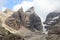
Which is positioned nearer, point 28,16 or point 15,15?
point 15,15

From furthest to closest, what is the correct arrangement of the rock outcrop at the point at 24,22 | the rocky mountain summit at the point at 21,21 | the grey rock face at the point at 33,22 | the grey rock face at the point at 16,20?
the grey rock face at the point at 33,22 < the rock outcrop at the point at 24,22 < the grey rock face at the point at 16,20 < the rocky mountain summit at the point at 21,21

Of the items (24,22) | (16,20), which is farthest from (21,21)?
(16,20)

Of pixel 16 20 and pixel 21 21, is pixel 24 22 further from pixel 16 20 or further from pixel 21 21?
pixel 16 20

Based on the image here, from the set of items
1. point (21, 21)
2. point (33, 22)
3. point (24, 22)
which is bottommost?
point (33, 22)

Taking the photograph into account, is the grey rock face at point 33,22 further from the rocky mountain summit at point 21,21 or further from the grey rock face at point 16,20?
the grey rock face at point 16,20

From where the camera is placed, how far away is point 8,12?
14712 cm

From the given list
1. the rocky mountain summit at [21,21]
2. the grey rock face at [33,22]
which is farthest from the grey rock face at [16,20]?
the grey rock face at [33,22]

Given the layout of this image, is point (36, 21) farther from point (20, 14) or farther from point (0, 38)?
point (0, 38)

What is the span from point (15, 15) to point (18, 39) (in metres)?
88.0

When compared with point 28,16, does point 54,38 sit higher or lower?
lower

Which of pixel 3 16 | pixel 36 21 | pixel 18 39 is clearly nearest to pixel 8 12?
pixel 3 16

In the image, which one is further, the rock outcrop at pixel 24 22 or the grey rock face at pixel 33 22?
the grey rock face at pixel 33 22

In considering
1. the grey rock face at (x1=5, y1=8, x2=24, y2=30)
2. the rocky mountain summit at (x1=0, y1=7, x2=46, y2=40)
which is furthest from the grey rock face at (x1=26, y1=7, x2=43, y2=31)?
the grey rock face at (x1=5, y1=8, x2=24, y2=30)

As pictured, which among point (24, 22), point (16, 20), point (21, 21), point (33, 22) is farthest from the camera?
point (33, 22)
